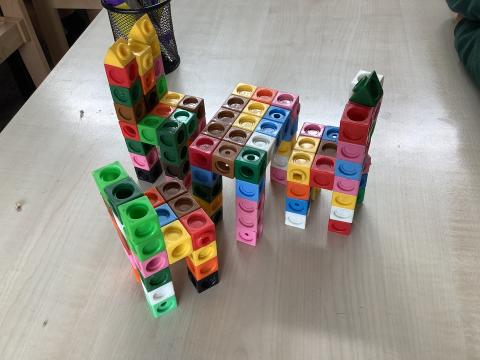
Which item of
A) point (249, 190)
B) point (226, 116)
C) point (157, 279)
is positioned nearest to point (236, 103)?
point (226, 116)

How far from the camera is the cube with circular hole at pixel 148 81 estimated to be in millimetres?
518

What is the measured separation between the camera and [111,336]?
0.46 meters

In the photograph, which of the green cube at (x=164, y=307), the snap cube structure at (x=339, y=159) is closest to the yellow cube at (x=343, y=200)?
the snap cube structure at (x=339, y=159)

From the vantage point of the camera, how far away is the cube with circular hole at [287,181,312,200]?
51cm

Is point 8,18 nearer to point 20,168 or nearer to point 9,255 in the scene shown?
point 20,168

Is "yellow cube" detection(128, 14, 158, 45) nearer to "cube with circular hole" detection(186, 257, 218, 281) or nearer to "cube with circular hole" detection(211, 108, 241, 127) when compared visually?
"cube with circular hole" detection(211, 108, 241, 127)

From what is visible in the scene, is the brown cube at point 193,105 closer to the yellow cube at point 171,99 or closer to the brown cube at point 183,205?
the yellow cube at point 171,99

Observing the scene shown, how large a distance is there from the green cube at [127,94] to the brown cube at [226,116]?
0.30ft

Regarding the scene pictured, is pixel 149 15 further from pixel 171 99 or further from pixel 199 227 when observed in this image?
pixel 199 227

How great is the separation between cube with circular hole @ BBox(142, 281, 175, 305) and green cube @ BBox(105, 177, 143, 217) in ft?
0.29

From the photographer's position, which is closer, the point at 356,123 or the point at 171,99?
the point at 356,123

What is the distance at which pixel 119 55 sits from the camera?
0.48 metres

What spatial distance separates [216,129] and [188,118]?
0.13 ft

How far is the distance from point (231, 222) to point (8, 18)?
3.07 feet
